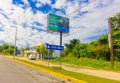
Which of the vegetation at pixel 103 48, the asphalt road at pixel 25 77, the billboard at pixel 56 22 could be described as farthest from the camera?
the vegetation at pixel 103 48

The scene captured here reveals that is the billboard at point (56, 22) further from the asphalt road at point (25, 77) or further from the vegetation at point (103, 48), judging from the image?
the asphalt road at point (25, 77)

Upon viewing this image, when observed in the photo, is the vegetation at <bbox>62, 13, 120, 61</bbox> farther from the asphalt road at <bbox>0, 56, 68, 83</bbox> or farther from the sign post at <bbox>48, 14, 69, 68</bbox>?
the asphalt road at <bbox>0, 56, 68, 83</bbox>

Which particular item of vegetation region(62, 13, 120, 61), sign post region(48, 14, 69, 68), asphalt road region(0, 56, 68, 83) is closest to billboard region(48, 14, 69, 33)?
sign post region(48, 14, 69, 68)

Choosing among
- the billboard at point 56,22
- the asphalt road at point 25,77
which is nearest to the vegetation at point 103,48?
the billboard at point 56,22

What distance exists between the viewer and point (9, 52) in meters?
164

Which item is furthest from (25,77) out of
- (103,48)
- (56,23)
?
(103,48)

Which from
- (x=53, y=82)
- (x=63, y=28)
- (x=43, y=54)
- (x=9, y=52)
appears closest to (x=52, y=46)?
(x=63, y=28)

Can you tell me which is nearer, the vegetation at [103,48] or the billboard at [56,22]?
the billboard at [56,22]

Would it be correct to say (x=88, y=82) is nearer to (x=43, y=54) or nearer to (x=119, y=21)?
(x=119, y=21)

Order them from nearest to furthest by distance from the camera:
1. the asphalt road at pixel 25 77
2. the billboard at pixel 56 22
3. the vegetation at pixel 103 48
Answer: the asphalt road at pixel 25 77 < the billboard at pixel 56 22 < the vegetation at pixel 103 48

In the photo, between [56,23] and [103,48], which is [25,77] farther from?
[103,48]

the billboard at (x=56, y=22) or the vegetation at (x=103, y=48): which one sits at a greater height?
the billboard at (x=56, y=22)

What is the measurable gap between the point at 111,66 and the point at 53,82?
20.7 metres

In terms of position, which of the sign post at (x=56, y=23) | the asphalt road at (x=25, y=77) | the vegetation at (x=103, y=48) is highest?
the sign post at (x=56, y=23)
